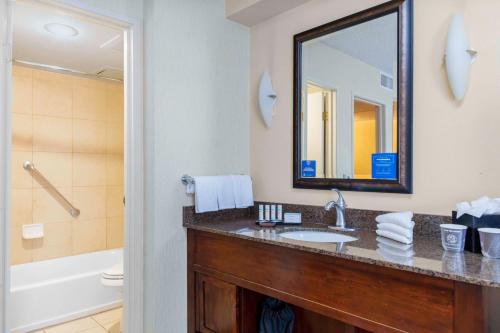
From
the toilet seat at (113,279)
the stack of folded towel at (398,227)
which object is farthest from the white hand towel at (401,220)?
the toilet seat at (113,279)

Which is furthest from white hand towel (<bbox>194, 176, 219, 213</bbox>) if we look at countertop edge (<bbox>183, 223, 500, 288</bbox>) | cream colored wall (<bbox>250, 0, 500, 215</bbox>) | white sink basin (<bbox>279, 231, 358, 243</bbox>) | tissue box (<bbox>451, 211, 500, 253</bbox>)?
tissue box (<bbox>451, 211, 500, 253</bbox>)

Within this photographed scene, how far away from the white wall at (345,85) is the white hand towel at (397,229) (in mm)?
395

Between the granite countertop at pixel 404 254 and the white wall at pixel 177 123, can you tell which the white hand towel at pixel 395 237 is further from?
the white wall at pixel 177 123

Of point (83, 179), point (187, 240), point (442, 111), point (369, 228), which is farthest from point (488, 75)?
point (83, 179)

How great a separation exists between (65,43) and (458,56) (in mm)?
2540

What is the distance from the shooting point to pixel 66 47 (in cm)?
254

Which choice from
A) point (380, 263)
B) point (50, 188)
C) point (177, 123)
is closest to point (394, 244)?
point (380, 263)

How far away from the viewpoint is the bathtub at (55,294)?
240 cm

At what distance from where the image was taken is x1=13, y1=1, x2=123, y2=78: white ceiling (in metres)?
2.03

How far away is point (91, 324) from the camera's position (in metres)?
2.53

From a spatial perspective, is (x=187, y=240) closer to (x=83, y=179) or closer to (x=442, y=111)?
(x=442, y=111)

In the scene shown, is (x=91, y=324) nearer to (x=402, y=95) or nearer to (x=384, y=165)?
(x=384, y=165)

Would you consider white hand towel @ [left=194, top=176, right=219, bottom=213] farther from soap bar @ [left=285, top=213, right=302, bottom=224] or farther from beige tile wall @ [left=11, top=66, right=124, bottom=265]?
beige tile wall @ [left=11, top=66, right=124, bottom=265]

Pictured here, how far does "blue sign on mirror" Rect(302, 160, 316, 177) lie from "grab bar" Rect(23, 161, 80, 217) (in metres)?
2.37
